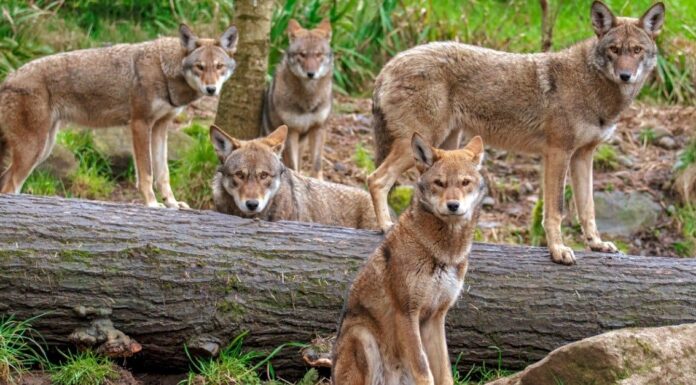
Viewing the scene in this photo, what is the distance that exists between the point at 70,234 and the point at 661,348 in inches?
152

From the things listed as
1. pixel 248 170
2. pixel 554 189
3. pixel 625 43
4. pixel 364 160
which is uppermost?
pixel 625 43

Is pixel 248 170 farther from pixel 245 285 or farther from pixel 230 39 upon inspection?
pixel 230 39

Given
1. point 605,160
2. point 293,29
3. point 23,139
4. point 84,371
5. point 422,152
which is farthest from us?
point 605,160

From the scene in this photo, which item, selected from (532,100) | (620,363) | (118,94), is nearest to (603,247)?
(532,100)

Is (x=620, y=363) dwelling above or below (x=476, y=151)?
below

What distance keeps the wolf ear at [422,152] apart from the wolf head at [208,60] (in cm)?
416

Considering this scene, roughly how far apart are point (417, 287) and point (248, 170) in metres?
2.65

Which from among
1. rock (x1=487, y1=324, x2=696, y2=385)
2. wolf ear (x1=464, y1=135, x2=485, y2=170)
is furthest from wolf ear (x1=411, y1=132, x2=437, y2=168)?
rock (x1=487, y1=324, x2=696, y2=385)

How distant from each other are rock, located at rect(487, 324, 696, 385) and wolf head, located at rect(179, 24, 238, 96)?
5.24 metres

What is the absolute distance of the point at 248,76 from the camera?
11.1 meters

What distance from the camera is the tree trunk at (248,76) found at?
10.8m

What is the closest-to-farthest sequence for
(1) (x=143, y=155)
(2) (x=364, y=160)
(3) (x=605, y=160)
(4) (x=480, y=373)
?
(4) (x=480, y=373)
(1) (x=143, y=155)
(2) (x=364, y=160)
(3) (x=605, y=160)

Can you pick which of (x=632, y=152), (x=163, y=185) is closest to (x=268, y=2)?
(x=163, y=185)

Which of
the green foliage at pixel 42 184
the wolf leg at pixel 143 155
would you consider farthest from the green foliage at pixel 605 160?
the green foliage at pixel 42 184
